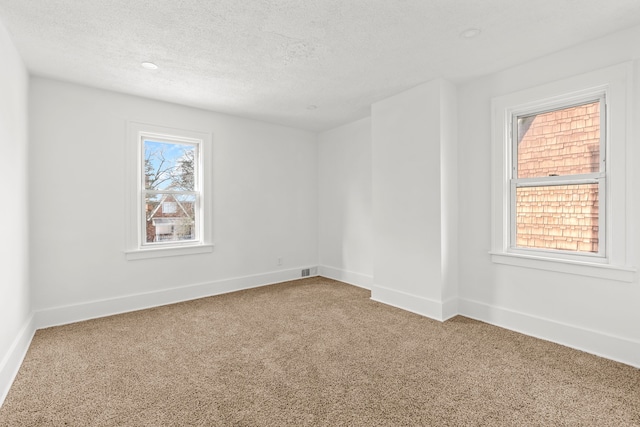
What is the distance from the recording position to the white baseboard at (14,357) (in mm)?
2052

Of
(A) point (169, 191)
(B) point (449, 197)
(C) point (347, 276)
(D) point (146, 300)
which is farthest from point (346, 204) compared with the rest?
(D) point (146, 300)

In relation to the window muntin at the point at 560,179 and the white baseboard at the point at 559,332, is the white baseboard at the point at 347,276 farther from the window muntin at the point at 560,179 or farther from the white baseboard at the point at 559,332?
the window muntin at the point at 560,179

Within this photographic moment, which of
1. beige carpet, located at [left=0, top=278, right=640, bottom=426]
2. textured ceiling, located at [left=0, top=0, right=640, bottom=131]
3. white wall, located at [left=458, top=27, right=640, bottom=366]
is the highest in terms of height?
textured ceiling, located at [left=0, top=0, right=640, bottom=131]

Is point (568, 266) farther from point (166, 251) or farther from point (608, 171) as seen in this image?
point (166, 251)

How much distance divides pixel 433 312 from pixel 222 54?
321cm

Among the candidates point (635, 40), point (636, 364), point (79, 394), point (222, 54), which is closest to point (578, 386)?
point (636, 364)

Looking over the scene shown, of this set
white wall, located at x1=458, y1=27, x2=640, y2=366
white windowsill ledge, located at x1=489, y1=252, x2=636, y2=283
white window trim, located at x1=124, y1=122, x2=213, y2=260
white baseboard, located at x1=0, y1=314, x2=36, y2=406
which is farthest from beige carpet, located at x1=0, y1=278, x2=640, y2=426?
white window trim, located at x1=124, y1=122, x2=213, y2=260

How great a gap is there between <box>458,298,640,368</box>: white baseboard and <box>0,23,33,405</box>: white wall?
390cm

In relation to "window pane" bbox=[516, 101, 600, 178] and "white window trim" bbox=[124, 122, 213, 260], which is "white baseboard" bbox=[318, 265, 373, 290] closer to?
"white window trim" bbox=[124, 122, 213, 260]

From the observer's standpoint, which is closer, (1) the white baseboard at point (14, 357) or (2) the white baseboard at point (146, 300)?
(1) the white baseboard at point (14, 357)

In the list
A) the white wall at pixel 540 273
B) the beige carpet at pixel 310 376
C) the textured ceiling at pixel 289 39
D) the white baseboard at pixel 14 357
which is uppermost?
the textured ceiling at pixel 289 39

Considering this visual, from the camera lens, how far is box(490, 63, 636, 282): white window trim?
2.40m

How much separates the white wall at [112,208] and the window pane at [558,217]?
332cm

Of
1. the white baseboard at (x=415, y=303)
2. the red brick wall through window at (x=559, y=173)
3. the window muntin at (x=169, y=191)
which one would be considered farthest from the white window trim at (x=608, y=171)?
the window muntin at (x=169, y=191)
